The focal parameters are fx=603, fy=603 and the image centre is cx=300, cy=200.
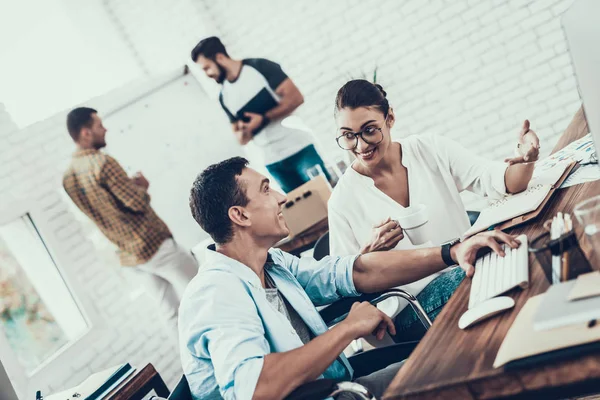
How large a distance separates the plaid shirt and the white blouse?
2.03 metres

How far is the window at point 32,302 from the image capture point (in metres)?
3.46

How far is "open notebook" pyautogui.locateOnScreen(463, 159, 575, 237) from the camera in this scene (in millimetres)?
1595

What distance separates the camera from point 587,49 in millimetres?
832

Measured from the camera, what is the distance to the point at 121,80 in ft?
15.7

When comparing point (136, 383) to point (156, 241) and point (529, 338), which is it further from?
point (529, 338)

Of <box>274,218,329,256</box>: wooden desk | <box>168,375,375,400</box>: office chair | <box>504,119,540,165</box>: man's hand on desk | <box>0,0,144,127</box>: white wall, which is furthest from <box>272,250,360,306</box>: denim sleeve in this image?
<box>0,0,144,127</box>: white wall

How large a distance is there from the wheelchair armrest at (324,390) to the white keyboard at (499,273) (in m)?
0.30

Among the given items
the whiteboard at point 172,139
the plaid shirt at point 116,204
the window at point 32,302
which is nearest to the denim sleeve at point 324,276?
the plaid shirt at point 116,204

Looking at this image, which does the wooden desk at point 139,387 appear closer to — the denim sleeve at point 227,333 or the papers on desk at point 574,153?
the denim sleeve at point 227,333

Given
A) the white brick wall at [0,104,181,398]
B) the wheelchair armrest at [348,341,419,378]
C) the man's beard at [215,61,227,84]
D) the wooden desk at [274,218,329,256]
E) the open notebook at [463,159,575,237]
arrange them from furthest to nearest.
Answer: the man's beard at [215,61,227,84], the white brick wall at [0,104,181,398], the wooden desk at [274,218,329,256], the wheelchair armrest at [348,341,419,378], the open notebook at [463,159,575,237]

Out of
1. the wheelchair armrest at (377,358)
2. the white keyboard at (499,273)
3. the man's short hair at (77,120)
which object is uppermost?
the man's short hair at (77,120)

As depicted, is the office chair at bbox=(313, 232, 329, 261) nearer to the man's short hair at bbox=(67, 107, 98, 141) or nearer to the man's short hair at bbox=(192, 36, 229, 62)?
the man's short hair at bbox=(192, 36, 229, 62)

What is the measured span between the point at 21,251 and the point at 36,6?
70.3 inches

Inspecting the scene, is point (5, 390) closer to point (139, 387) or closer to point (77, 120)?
point (139, 387)
